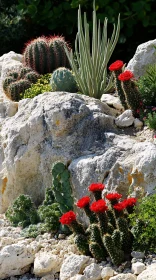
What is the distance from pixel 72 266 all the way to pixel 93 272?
0.21 metres

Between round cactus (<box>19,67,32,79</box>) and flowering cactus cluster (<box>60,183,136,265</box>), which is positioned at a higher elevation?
round cactus (<box>19,67,32,79</box>)

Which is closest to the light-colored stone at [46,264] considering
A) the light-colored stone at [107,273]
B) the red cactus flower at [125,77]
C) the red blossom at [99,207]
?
the light-colored stone at [107,273]

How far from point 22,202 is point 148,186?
141cm

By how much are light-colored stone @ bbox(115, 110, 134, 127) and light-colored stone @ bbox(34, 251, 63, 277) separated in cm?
160

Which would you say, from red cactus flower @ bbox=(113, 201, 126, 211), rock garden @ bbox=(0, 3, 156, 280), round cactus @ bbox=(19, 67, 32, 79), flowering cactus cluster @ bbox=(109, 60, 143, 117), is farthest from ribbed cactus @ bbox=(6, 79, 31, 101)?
red cactus flower @ bbox=(113, 201, 126, 211)

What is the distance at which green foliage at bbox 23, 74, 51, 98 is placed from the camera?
26.2ft

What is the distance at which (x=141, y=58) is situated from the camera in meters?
7.55

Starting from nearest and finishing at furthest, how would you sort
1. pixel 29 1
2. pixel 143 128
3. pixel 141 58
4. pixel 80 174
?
pixel 80 174, pixel 143 128, pixel 141 58, pixel 29 1

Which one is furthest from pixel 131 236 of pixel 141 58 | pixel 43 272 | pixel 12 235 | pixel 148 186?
pixel 141 58

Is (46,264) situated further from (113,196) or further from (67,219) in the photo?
(113,196)

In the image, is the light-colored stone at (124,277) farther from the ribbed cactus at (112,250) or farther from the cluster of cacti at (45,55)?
the cluster of cacti at (45,55)

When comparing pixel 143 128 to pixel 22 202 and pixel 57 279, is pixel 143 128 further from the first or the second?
pixel 57 279

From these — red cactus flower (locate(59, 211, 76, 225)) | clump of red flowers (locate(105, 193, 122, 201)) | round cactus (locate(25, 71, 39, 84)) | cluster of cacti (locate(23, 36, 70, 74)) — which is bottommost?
red cactus flower (locate(59, 211, 76, 225))

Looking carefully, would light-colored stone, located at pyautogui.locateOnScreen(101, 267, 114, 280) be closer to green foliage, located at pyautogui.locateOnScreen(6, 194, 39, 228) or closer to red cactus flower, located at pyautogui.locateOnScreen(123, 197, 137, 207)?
red cactus flower, located at pyautogui.locateOnScreen(123, 197, 137, 207)
